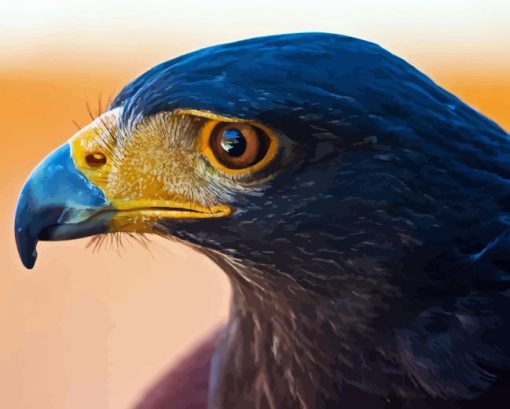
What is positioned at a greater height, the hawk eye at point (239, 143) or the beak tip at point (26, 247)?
the hawk eye at point (239, 143)

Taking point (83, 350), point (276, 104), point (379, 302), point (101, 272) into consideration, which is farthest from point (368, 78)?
point (101, 272)

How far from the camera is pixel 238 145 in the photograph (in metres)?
0.76

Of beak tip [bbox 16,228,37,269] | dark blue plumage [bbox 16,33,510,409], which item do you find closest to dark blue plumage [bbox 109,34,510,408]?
dark blue plumage [bbox 16,33,510,409]

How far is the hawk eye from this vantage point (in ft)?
2.50

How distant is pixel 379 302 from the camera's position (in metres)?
0.83

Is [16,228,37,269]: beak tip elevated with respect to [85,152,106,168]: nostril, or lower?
lower

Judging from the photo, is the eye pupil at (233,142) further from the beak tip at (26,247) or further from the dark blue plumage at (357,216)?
the beak tip at (26,247)

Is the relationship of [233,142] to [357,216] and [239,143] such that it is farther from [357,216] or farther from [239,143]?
[357,216]

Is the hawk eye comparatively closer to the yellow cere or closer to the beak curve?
the yellow cere

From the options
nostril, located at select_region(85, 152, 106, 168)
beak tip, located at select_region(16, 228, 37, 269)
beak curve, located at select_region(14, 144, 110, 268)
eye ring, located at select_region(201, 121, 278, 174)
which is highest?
eye ring, located at select_region(201, 121, 278, 174)

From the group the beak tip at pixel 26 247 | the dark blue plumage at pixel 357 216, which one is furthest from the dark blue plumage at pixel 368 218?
the beak tip at pixel 26 247

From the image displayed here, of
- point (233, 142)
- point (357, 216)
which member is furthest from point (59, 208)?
point (357, 216)

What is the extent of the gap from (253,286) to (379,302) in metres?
0.15

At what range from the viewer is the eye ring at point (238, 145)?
30.0 inches
